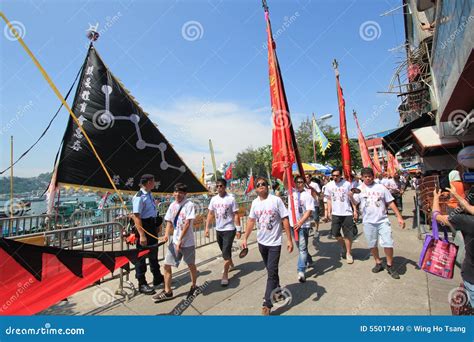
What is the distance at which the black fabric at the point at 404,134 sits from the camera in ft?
32.2

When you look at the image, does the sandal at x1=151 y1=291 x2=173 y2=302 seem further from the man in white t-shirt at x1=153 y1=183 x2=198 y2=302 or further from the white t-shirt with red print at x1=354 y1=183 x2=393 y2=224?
the white t-shirt with red print at x1=354 y1=183 x2=393 y2=224

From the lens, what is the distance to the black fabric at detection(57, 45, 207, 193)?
5090 millimetres

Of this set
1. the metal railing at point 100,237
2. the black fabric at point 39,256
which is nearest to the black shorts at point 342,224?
the metal railing at point 100,237

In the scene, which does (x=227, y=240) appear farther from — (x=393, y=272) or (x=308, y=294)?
(x=393, y=272)

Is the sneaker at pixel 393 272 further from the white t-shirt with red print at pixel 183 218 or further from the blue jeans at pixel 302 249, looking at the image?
the white t-shirt with red print at pixel 183 218

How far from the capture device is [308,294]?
3643 millimetres

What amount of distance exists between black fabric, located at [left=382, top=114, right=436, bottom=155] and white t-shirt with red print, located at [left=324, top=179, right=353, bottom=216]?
6071mm

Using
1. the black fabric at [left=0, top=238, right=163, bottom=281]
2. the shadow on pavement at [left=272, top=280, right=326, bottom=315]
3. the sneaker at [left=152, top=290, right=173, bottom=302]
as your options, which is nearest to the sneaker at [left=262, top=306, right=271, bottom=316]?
the shadow on pavement at [left=272, top=280, right=326, bottom=315]

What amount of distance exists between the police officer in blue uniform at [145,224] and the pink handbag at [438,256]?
11.8 feet

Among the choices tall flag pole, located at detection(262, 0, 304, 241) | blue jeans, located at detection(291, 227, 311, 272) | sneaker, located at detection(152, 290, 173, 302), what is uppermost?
tall flag pole, located at detection(262, 0, 304, 241)

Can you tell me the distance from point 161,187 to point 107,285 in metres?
3.04

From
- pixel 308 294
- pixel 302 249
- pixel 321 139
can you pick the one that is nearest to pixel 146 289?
pixel 308 294

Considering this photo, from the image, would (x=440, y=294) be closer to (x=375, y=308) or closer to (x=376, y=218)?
(x=375, y=308)

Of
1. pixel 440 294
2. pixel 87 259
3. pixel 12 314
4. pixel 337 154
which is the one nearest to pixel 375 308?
pixel 440 294
